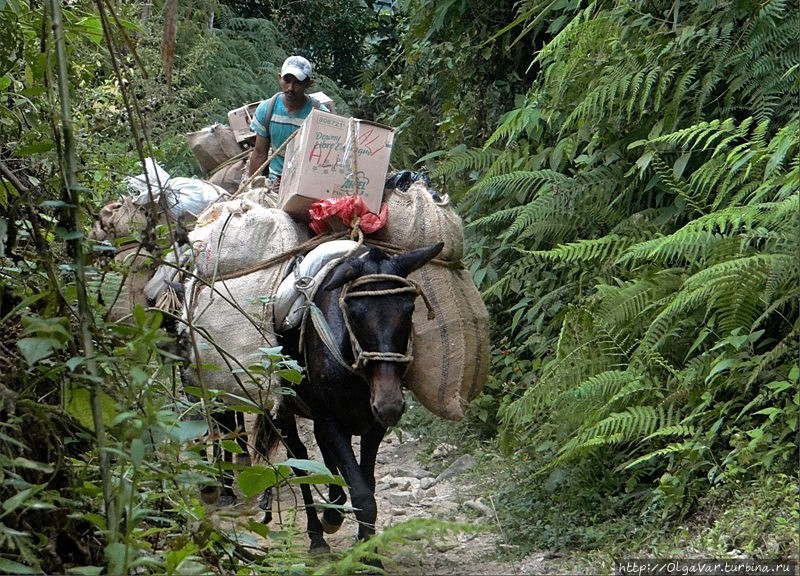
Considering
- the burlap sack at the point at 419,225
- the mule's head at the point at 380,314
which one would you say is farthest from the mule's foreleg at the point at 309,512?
the burlap sack at the point at 419,225

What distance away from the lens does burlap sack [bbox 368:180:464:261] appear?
7.00m

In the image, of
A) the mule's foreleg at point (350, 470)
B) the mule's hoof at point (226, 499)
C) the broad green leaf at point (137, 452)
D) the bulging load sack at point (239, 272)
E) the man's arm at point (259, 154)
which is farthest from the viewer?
the man's arm at point (259, 154)

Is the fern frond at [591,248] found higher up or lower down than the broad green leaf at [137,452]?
lower down

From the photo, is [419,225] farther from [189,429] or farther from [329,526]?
[189,429]

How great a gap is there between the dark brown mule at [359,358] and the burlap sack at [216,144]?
3252 millimetres

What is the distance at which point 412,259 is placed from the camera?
6.50m

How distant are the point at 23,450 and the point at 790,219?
4.16m

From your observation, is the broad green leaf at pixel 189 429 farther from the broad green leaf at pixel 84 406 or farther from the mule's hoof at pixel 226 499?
the mule's hoof at pixel 226 499

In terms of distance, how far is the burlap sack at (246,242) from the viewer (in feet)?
22.8

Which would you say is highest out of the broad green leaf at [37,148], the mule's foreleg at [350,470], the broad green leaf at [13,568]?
the broad green leaf at [37,148]

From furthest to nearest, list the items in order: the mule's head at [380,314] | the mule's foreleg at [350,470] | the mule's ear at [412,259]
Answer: the mule's ear at [412,259] < the mule's foreleg at [350,470] < the mule's head at [380,314]

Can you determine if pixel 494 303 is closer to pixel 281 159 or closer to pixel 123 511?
pixel 281 159

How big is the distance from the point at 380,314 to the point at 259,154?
2842 millimetres

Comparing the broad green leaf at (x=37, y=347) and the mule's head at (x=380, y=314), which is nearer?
the broad green leaf at (x=37, y=347)
